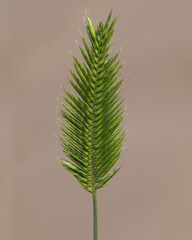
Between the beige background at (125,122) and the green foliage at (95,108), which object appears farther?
the beige background at (125,122)

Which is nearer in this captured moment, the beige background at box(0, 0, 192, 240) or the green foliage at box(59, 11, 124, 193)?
the green foliage at box(59, 11, 124, 193)

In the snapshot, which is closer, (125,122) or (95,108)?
(95,108)

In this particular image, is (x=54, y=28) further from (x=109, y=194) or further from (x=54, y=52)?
(x=109, y=194)
